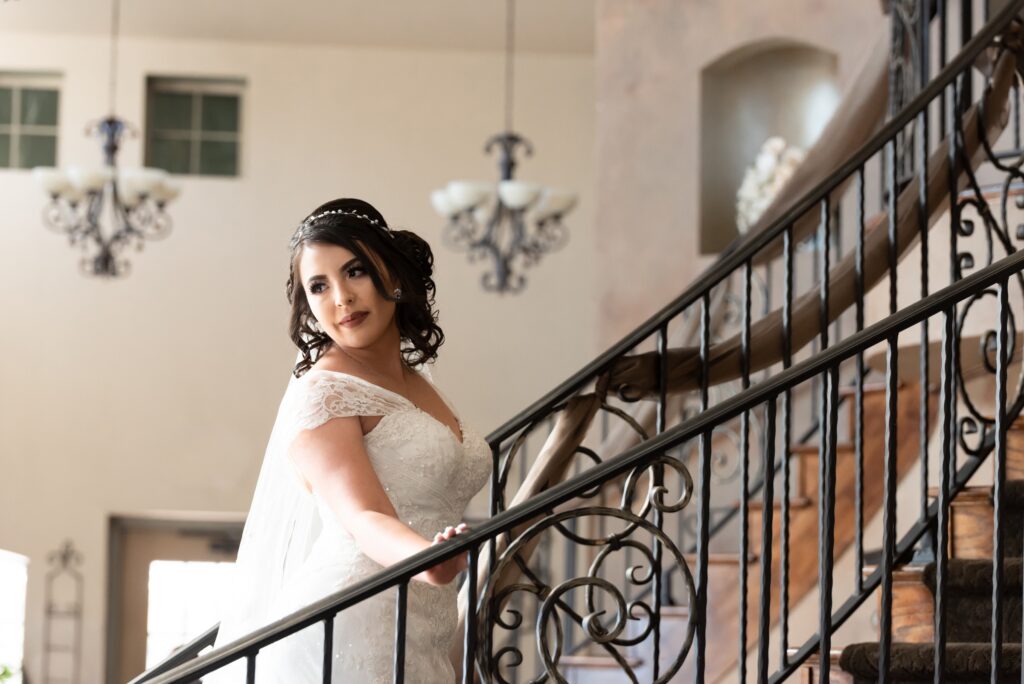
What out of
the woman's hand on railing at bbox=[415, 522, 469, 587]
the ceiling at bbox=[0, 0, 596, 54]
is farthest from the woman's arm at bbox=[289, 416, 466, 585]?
the ceiling at bbox=[0, 0, 596, 54]

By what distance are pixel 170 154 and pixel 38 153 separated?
88 centimetres

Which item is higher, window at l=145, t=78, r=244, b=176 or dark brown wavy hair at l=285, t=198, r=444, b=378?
window at l=145, t=78, r=244, b=176

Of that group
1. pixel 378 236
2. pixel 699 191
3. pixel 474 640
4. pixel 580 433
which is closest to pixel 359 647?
pixel 474 640

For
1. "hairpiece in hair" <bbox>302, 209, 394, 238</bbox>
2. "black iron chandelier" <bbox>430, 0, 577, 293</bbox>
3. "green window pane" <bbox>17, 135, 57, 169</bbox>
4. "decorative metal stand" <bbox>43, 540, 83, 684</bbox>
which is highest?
"green window pane" <bbox>17, 135, 57, 169</bbox>

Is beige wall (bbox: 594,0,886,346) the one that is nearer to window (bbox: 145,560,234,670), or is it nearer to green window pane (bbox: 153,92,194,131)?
green window pane (bbox: 153,92,194,131)

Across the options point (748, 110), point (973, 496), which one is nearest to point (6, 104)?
point (748, 110)

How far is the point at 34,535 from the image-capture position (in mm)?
9320

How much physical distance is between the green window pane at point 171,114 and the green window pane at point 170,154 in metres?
0.09

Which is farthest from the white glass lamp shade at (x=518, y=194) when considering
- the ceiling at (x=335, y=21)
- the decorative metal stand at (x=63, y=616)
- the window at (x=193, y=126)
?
the decorative metal stand at (x=63, y=616)

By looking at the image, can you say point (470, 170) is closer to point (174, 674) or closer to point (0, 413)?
point (0, 413)

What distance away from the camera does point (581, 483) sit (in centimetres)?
210

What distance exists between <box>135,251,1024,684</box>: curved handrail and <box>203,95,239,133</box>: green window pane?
798cm

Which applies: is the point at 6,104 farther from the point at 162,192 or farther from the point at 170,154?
the point at 162,192

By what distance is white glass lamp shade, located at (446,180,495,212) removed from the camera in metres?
6.86
